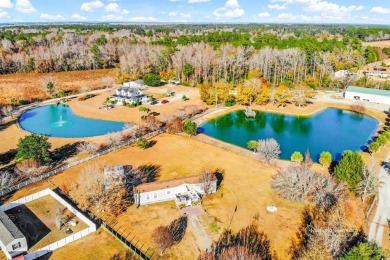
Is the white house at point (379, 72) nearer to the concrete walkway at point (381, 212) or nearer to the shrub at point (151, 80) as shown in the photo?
the shrub at point (151, 80)

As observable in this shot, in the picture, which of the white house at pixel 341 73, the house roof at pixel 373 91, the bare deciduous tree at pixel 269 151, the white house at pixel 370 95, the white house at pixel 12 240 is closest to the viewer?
the white house at pixel 12 240

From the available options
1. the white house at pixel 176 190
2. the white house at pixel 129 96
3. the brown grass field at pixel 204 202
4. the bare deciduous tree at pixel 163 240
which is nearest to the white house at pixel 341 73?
the brown grass field at pixel 204 202

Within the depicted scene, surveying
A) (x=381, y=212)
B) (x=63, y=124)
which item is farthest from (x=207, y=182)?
(x=63, y=124)

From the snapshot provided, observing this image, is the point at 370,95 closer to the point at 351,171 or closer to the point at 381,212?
the point at 351,171

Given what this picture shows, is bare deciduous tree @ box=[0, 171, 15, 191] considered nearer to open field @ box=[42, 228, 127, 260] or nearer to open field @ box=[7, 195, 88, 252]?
open field @ box=[7, 195, 88, 252]

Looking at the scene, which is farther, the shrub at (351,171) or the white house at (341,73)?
the white house at (341,73)

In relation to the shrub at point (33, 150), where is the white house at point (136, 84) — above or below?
above

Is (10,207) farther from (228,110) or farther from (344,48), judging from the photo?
(344,48)

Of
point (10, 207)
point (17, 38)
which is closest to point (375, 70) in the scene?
point (10, 207)
